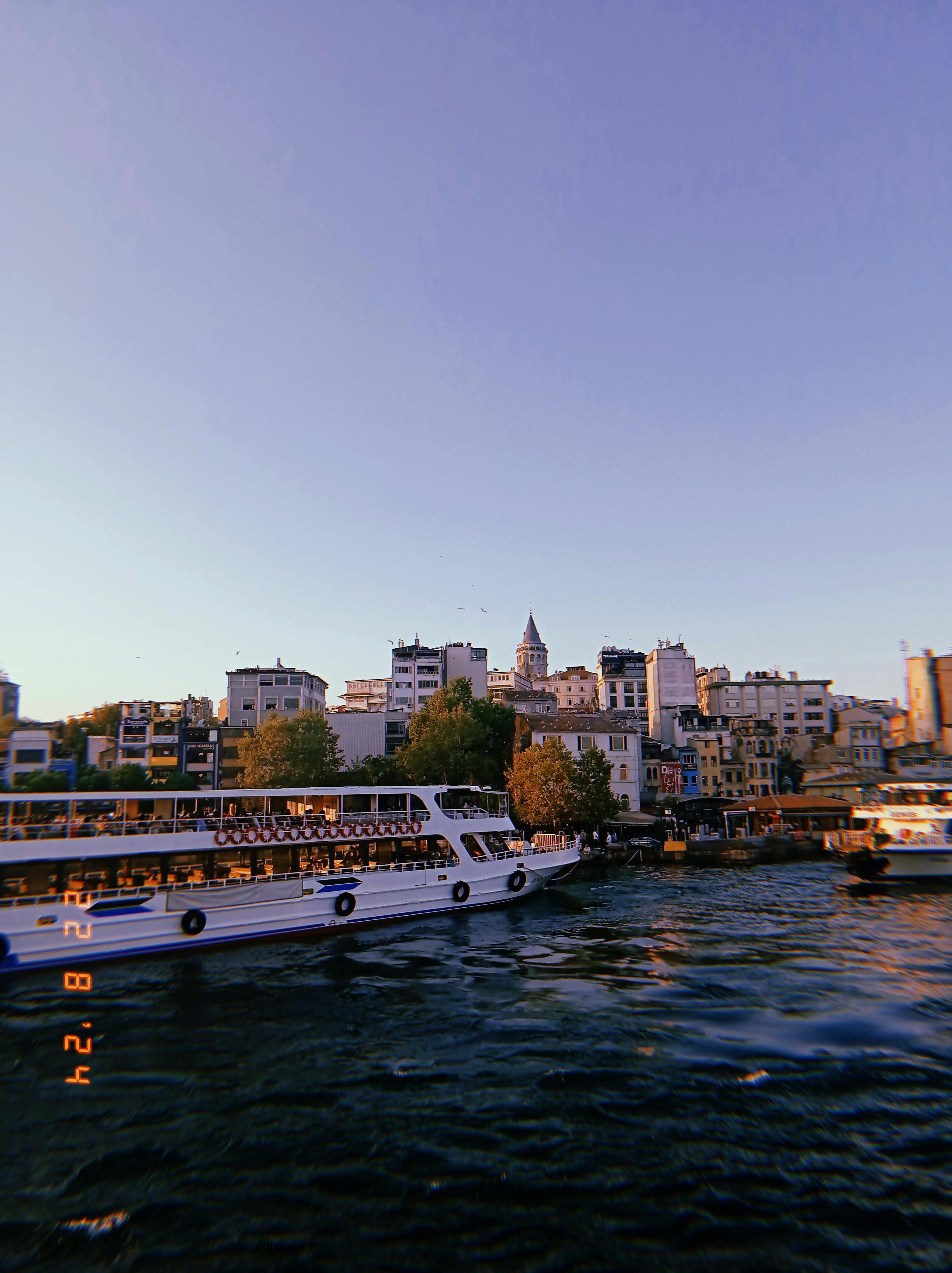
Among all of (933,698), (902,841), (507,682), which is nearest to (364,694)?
(507,682)

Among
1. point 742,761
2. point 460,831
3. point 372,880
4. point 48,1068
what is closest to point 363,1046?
point 48,1068

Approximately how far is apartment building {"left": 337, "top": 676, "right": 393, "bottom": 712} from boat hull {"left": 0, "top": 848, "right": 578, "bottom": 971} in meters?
104

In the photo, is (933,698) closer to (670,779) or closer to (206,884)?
(670,779)

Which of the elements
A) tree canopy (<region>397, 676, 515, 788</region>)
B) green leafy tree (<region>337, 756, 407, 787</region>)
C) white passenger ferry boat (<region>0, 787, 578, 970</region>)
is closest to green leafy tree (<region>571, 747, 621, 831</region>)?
tree canopy (<region>397, 676, 515, 788</region>)

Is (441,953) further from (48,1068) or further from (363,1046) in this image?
(48,1068)

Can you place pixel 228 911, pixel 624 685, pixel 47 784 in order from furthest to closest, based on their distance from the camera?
pixel 624 685
pixel 47 784
pixel 228 911

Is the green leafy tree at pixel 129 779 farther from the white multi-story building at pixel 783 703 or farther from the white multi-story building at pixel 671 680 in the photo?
the white multi-story building at pixel 783 703

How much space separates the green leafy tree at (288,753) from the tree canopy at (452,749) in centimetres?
730

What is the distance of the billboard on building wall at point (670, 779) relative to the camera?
79.4 metres

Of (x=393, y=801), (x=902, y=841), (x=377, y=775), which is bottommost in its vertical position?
(x=902, y=841)

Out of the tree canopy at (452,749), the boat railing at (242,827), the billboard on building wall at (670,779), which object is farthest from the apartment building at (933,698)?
the boat railing at (242,827)

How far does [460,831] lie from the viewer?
3522cm

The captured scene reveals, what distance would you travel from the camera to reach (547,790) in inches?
2207
